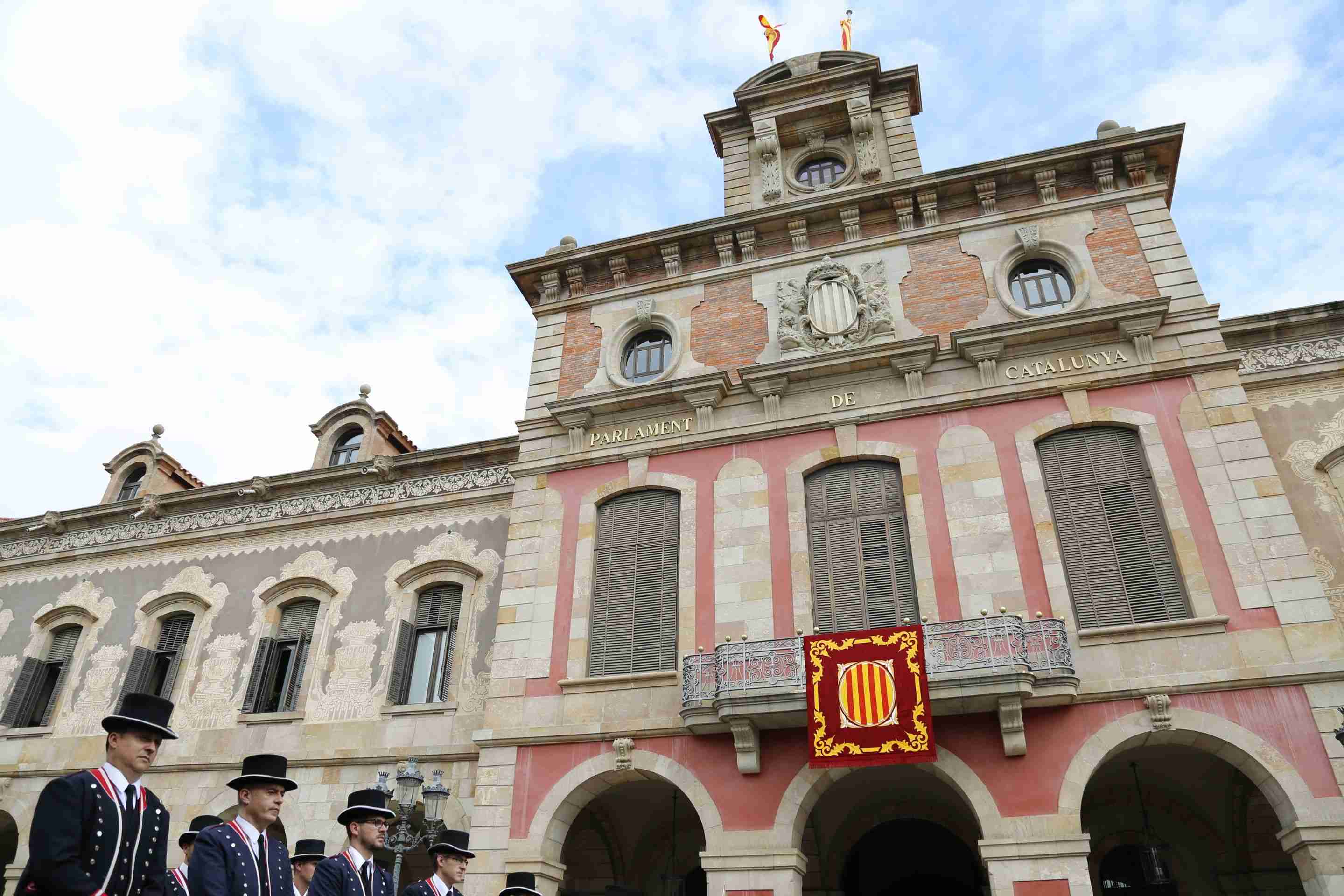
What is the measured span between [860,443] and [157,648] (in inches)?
617

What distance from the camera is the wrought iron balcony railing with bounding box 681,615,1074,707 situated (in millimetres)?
12438

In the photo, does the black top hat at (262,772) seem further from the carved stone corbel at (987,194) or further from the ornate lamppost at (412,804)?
the carved stone corbel at (987,194)

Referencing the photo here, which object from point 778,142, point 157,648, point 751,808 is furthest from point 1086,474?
point 157,648

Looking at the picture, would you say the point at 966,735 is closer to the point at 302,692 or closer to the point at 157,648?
the point at 302,692

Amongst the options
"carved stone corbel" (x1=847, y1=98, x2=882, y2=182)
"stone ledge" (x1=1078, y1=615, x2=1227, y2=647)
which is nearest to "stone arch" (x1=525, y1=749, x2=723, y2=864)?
"stone ledge" (x1=1078, y1=615, x2=1227, y2=647)

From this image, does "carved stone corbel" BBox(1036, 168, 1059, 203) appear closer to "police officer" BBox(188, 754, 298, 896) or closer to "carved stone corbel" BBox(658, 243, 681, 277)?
"carved stone corbel" BBox(658, 243, 681, 277)

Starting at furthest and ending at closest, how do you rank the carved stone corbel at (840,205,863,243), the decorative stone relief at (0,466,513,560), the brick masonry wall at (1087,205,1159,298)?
1. the decorative stone relief at (0,466,513,560)
2. the carved stone corbel at (840,205,863,243)
3. the brick masonry wall at (1087,205,1159,298)

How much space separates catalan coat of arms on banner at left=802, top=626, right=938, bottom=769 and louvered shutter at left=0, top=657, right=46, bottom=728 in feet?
58.7

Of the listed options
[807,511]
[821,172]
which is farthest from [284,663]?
[821,172]

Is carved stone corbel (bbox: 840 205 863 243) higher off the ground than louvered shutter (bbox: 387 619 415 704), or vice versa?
carved stone corbel (bbox: 840 205 863 243)

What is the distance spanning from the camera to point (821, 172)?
66.0ft

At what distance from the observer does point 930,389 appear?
15680 millimetres

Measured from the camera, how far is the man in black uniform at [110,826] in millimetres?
4934

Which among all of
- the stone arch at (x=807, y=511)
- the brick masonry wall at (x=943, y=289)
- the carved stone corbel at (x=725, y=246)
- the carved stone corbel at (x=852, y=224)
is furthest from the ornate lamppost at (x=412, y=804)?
Answer: the carved stone corbel at (x=852, y=224)
